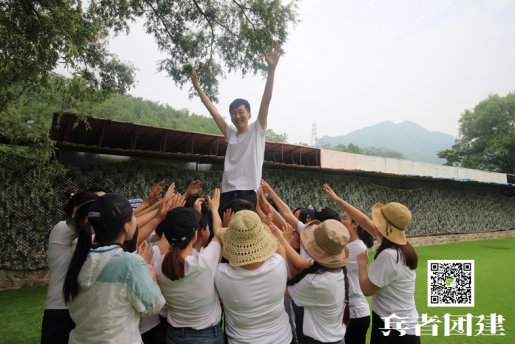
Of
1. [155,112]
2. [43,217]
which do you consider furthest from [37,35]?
[155,112]

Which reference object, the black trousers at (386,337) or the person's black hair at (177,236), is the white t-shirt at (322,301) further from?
the person's black hair at (177,236)

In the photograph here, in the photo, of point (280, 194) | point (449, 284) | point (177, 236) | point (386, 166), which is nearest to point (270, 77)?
point (177, 236)

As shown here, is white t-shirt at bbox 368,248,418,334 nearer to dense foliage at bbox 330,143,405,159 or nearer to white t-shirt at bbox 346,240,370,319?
white t-shirt at bbox 346,240,370,319

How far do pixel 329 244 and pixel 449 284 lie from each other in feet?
14.4

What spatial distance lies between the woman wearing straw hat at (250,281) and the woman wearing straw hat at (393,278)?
0.76 m

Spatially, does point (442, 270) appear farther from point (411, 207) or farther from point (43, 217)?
point (411, 207)

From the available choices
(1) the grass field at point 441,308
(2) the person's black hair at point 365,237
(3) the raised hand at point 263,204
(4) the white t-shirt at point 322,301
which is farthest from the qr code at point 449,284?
(4) the white t-shirt at point 322,301

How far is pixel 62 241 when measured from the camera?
213cm

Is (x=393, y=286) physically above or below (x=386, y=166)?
below

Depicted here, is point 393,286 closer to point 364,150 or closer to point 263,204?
point 263,204

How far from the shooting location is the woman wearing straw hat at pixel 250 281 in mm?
1887

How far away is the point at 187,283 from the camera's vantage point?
1.87 m

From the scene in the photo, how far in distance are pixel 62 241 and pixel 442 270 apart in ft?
17.1

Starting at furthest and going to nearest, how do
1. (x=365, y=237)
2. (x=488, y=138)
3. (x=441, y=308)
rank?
(x=488, y=138) → (x=441, y=308) → (x=365, y=237)
